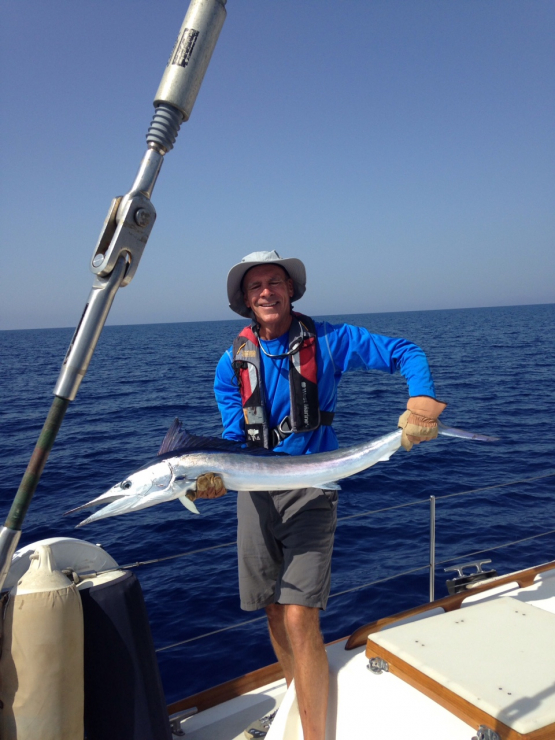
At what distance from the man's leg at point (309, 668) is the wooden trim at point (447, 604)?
63 centimetres

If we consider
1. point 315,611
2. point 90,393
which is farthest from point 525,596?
point 90,393

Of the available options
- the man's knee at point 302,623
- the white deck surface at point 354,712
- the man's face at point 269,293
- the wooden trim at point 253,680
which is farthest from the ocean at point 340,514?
the man's face at point 269,293

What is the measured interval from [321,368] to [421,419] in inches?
31.5

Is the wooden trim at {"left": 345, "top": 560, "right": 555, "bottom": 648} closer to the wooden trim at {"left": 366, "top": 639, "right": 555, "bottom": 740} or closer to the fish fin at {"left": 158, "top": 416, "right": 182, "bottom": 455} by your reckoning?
the wooden trim at {"left": 366, "top": 639, "right": 555, "bottom": 740}

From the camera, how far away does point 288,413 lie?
3.62 metres

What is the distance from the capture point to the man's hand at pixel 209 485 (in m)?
3.06

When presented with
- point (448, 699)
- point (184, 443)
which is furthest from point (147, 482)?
point (448, 699)

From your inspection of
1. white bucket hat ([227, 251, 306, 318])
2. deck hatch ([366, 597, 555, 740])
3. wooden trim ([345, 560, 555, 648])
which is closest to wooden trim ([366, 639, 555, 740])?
deck hatch ([366, 597, 555, 740])

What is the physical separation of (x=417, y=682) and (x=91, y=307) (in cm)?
295

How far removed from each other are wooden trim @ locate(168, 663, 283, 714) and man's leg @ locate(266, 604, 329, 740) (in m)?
0.68

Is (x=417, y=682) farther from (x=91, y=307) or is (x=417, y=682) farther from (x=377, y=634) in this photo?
(x=91, y=307)

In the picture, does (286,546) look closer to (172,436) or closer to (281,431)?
(281,431)

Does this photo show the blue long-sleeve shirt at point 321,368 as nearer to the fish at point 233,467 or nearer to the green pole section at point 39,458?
the fish at point 233,467

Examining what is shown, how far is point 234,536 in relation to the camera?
9406mm
